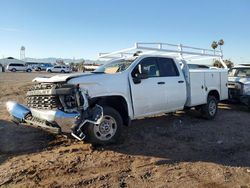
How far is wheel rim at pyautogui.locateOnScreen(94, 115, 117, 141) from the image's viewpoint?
568cm

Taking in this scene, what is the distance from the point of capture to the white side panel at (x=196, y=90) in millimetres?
8305

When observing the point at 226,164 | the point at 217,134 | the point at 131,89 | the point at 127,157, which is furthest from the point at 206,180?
the point at 217,134

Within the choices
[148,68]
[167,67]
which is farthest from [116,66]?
[167,67]

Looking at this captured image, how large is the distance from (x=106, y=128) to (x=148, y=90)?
1550 mm

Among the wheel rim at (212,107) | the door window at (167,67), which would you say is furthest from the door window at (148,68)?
the wheel rim at (212,107)

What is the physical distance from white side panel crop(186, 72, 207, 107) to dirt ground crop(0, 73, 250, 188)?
0.86m

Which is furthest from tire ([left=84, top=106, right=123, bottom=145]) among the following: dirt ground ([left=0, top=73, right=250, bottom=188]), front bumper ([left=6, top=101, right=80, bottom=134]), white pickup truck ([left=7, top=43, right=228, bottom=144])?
front bumper ([left=6, top=101, right=80, bottom=134])

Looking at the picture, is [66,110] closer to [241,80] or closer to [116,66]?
[116,66]

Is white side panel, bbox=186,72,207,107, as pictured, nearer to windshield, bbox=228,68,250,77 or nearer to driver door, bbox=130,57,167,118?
driver door, bbox=130,57,167,118

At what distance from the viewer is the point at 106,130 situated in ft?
19.1

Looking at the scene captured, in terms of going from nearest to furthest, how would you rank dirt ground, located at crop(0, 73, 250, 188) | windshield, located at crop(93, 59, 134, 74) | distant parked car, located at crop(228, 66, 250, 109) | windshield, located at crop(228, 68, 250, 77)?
dirt ground, located at crop(0, 73, 250, 188), windshield, located at crop(93, 59, 134, 74), distant parked car, located at crop(228, 66, 250, 109), windshield, located at crop(228, 68, 250, 77)

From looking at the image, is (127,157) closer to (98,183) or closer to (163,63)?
(98,183)

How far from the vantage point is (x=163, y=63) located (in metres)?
7.64

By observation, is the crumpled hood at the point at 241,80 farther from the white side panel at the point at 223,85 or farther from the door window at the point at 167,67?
the door window at the point at 167,67
